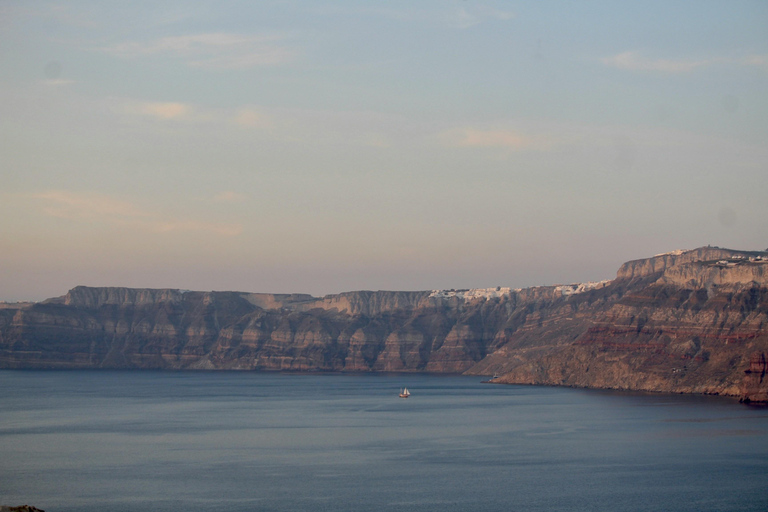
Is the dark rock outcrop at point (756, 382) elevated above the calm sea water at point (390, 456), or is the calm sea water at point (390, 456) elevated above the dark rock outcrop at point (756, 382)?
the dark rock outcrop at point (756, 382)

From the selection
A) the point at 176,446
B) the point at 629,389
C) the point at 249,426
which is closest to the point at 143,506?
the point at 176,446

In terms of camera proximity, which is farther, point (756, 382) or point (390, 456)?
point (756, 382)

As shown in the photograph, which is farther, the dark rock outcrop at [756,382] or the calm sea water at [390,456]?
the dark rock outcrop at [756,382]

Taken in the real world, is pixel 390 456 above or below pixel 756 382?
below

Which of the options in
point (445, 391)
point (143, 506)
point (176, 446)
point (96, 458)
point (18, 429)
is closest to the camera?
point (143, 506)

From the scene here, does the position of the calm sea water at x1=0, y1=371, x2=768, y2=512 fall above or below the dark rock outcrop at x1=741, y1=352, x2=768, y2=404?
below

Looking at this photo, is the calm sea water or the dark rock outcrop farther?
the dark rock outcrop

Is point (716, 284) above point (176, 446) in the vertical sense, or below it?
above

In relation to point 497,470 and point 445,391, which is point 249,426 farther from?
point 445,391
